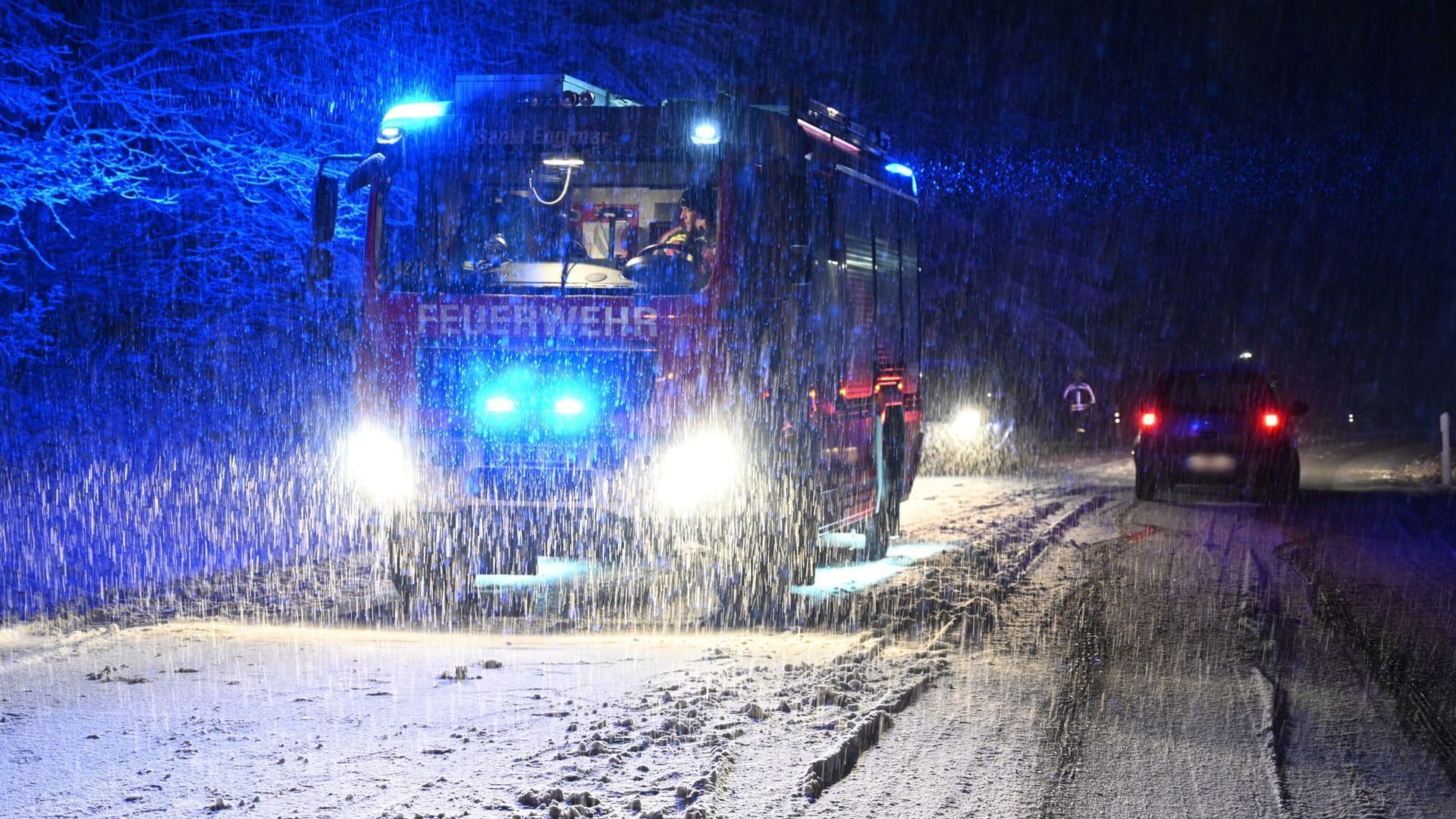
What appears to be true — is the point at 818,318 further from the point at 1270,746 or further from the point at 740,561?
the point at 1270,746

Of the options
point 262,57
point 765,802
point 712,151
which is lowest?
point 765,802

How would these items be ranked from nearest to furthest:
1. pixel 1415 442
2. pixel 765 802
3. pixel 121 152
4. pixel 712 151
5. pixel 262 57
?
pixel 765 802 → pixel 712 151 → pixel 121 152 → pixel 262 57 → pixel 1415 442

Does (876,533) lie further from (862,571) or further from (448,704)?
(448,704)

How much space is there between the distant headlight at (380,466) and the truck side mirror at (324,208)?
1.51m

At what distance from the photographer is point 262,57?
49.6ft

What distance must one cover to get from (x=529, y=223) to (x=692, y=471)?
1988mm

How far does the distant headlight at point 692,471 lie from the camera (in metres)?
9.29

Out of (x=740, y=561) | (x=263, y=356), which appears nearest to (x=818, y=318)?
(x=740, y=561)

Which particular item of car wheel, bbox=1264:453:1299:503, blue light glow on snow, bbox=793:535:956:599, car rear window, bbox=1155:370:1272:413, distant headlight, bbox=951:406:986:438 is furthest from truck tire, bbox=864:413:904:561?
distant headlight, bbox=951:406:986:438

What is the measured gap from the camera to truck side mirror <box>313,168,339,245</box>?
1019 cm

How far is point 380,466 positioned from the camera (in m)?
9.62

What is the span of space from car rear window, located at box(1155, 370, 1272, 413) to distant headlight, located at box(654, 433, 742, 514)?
431 inches

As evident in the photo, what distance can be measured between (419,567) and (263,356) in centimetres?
1183

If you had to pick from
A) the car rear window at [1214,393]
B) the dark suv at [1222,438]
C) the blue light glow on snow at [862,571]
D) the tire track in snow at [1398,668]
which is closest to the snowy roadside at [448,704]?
the blue light glow on snow at [862,571]
